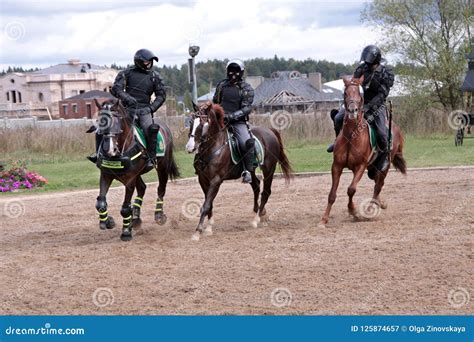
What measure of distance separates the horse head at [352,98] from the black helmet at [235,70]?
67.4 inches

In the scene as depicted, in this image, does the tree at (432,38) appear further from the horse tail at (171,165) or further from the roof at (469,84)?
the horse tail at (171,165)

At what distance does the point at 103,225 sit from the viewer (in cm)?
1247

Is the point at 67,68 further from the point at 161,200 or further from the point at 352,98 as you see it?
the point at 352,98

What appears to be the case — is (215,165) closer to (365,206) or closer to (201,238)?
(201,238)

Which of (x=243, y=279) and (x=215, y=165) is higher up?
(x=215, y=165)

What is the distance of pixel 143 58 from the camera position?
12.9m

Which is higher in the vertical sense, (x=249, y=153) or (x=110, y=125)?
(x=110, y=125)

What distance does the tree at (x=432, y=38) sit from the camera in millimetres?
38969

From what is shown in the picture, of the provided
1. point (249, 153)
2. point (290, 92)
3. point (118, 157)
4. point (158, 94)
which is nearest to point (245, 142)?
point (249, 153)

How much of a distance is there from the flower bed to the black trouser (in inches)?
397

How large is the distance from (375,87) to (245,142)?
2486 mm

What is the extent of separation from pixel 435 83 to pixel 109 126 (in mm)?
29778
